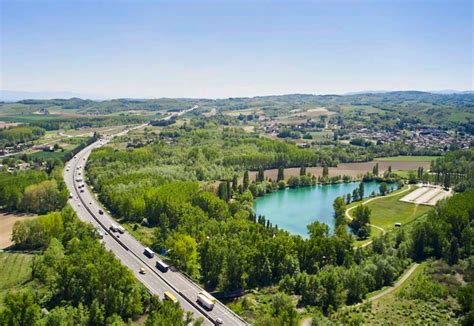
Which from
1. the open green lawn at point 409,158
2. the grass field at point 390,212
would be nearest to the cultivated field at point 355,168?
the open green lawn at point 409,158

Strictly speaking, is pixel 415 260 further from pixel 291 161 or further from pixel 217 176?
pixel 291 161

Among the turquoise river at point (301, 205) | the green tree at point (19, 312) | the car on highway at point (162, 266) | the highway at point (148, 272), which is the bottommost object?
the turquoise river at point (301, 205)

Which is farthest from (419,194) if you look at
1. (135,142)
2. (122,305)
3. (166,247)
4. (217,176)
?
(135,142)

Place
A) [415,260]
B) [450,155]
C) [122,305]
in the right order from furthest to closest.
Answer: [450,155] < [415,260] < [122,305]

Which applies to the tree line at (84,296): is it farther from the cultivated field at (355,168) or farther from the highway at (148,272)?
the cultivated field at (355,168)

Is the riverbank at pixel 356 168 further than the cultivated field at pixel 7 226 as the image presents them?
Yes
